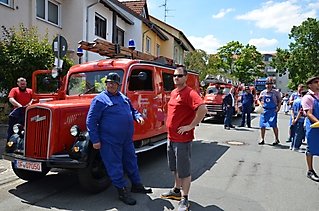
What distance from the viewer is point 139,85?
275 inches

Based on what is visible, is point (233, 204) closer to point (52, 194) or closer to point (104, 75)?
point (52, 194)

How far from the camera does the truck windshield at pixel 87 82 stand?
6750 mm

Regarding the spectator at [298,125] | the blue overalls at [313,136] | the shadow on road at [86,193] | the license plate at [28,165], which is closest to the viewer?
the shadow on road at [86,193]

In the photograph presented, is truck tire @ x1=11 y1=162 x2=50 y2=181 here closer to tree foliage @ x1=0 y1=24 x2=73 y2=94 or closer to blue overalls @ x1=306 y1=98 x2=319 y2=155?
blue overalls @ x1=306 y1=98 x2=319 y2=155


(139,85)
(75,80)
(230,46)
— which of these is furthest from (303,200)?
→ (230,46)

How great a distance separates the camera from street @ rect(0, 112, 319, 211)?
492 centimetres

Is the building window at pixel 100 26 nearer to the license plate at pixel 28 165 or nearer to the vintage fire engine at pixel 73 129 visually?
the vintage fire engine at pixel 73 129

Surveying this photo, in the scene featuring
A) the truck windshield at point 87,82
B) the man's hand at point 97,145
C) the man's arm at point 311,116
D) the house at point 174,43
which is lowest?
the man's hand at point 97,145

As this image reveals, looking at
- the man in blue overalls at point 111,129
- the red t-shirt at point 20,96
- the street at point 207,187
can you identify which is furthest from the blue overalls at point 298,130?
the red t-shirt at point 20,96

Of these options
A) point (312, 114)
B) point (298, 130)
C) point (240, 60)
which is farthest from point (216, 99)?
point (240, 60)

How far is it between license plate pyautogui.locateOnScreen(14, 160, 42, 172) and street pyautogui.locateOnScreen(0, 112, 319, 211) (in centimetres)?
44

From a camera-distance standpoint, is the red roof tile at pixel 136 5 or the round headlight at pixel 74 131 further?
the red roof tile at pixel 136 5

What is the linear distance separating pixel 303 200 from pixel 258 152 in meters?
4.04

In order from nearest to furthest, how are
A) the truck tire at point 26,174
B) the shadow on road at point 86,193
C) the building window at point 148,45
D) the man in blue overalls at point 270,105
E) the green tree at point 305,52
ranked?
the shadow on road at point 86,193, the truck tire at point 26,174, the man in blue overalls at point 270,105, the building window at point 148,45, the green tree at point 305,52
